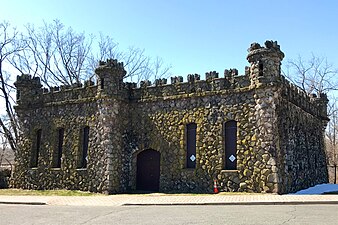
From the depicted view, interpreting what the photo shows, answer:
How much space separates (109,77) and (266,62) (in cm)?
795

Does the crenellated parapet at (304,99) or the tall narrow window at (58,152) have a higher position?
the crenellated parapet at (304,99)

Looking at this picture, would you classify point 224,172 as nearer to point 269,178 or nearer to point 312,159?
point 269,178

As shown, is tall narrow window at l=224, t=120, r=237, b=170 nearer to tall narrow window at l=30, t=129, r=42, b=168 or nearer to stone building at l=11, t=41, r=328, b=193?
stone building at l=11, t=41, r=328, b=193

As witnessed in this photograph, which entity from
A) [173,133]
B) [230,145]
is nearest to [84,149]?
[173,133]

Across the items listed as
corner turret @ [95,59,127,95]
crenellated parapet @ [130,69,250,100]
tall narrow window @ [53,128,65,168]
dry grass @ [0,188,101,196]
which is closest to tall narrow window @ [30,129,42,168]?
tall narrow window @ [53,128,65,168]

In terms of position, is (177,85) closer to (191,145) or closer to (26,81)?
(191,145)

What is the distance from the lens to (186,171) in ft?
61.5

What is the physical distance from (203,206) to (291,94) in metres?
8.47

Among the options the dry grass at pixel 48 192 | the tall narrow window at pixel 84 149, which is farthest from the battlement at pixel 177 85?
the dry grass at pixel 48 192

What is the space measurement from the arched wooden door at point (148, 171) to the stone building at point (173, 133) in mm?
53

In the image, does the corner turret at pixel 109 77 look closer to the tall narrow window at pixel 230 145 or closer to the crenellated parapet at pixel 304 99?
the tall narrow window at pixel 230 145

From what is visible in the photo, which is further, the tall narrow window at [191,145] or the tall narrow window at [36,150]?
the tall narrow window at [36,150]

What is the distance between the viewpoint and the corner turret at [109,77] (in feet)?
65.4

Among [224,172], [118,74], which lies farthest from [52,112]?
[224,172]
